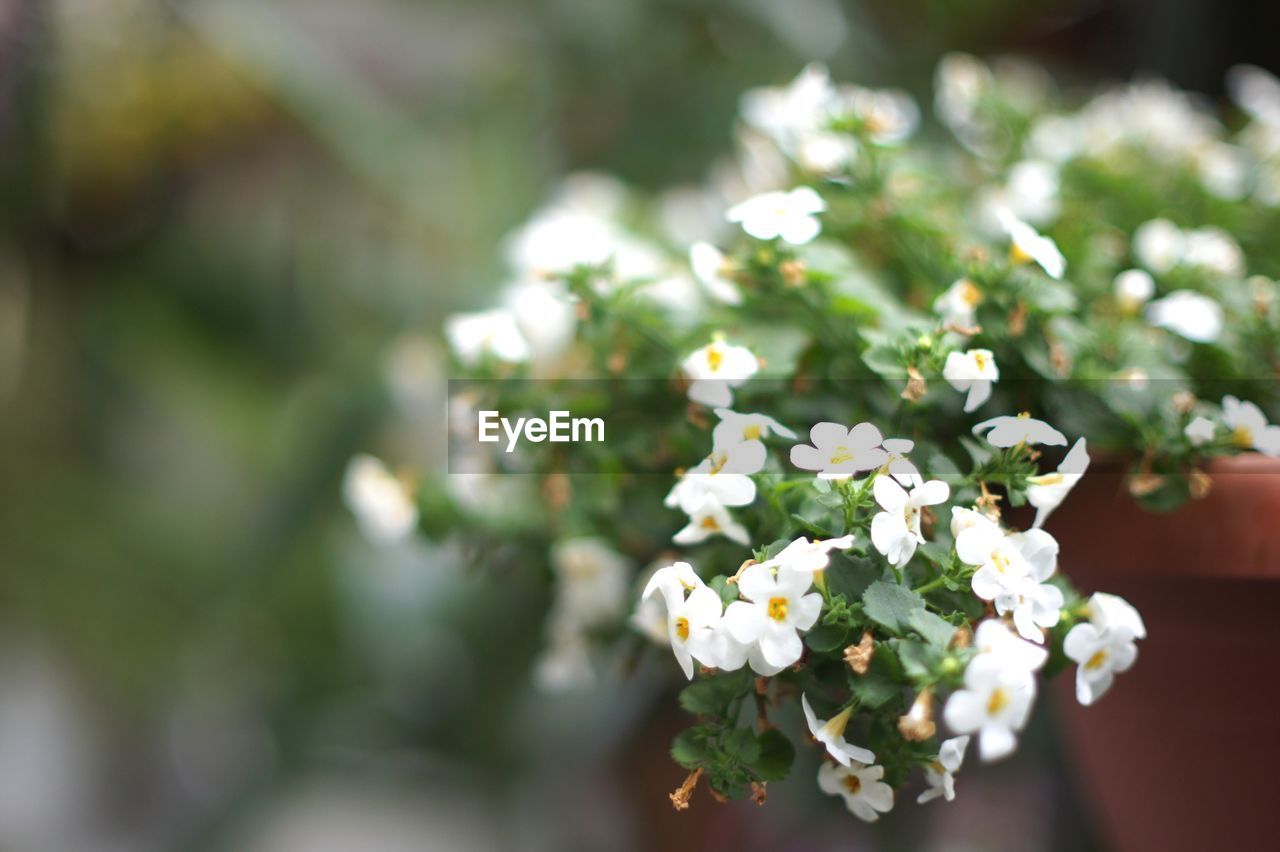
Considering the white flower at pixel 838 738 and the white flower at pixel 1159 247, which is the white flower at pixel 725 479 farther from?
the white flower at pixel 1159 247

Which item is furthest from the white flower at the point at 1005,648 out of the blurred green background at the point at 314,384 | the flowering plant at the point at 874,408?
the blurred green background at the point at 314,384

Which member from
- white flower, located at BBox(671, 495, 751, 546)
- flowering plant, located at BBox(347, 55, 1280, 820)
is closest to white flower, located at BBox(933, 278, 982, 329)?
flowering plant, located at BBox(347, 55, 1280, 820)

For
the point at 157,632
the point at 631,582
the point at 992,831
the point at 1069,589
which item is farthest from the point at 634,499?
the point at 157,632

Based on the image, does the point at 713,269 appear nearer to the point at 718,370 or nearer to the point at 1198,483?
the point at 718,370

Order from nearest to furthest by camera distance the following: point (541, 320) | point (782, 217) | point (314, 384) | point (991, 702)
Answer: point (991, 702) < point (782, 217) < point (541, 320) < point (314, 384)

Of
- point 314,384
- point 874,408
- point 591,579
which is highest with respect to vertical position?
point 874,408

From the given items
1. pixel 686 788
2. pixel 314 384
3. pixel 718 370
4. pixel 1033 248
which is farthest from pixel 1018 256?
pixel 314 384

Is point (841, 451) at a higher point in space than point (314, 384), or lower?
higher
